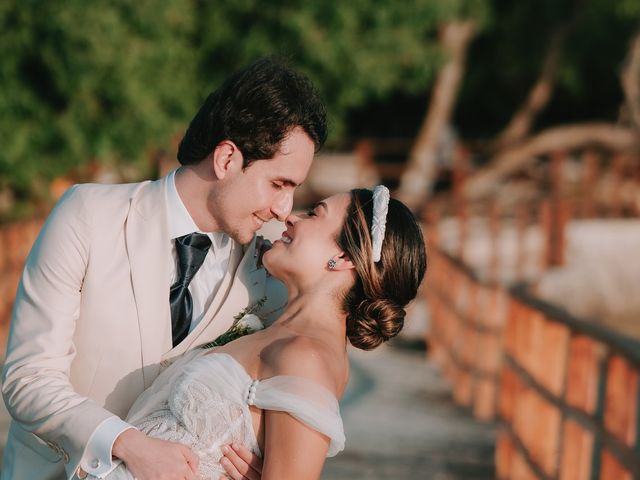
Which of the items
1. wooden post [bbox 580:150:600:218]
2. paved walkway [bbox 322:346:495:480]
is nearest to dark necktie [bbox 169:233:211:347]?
paved walkway [bbox 322:346:495:480]

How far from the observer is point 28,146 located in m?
11.7

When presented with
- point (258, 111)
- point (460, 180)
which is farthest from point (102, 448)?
point (460, 180)

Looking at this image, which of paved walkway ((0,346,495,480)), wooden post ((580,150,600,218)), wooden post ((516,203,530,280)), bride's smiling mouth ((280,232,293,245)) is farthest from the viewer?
wooden post ((580,150,600,218))

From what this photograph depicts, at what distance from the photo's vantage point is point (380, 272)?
2.77m

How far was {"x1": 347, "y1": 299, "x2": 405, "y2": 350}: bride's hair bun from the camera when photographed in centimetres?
278

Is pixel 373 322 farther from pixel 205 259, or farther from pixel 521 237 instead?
pixel 521 237

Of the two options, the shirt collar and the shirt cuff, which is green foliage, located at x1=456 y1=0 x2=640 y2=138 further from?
the shirt cuff

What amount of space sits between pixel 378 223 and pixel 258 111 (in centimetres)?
41

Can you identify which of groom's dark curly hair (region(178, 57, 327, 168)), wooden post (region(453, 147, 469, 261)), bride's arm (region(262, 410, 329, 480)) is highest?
groom's dark curly hair (region(178, 57, 327, 168))

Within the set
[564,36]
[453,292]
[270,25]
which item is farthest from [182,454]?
[564,36]

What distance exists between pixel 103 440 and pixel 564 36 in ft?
58.0

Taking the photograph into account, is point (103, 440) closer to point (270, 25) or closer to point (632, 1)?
point (270, 25)

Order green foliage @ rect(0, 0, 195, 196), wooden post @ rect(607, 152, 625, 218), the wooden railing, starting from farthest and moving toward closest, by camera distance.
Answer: wooden post @ rect(607, 152, 625, 218), green foliage @ rect(0, 0, 195, 196), the wooden railing

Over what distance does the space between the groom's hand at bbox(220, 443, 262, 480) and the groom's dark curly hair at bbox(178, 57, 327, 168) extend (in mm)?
715
